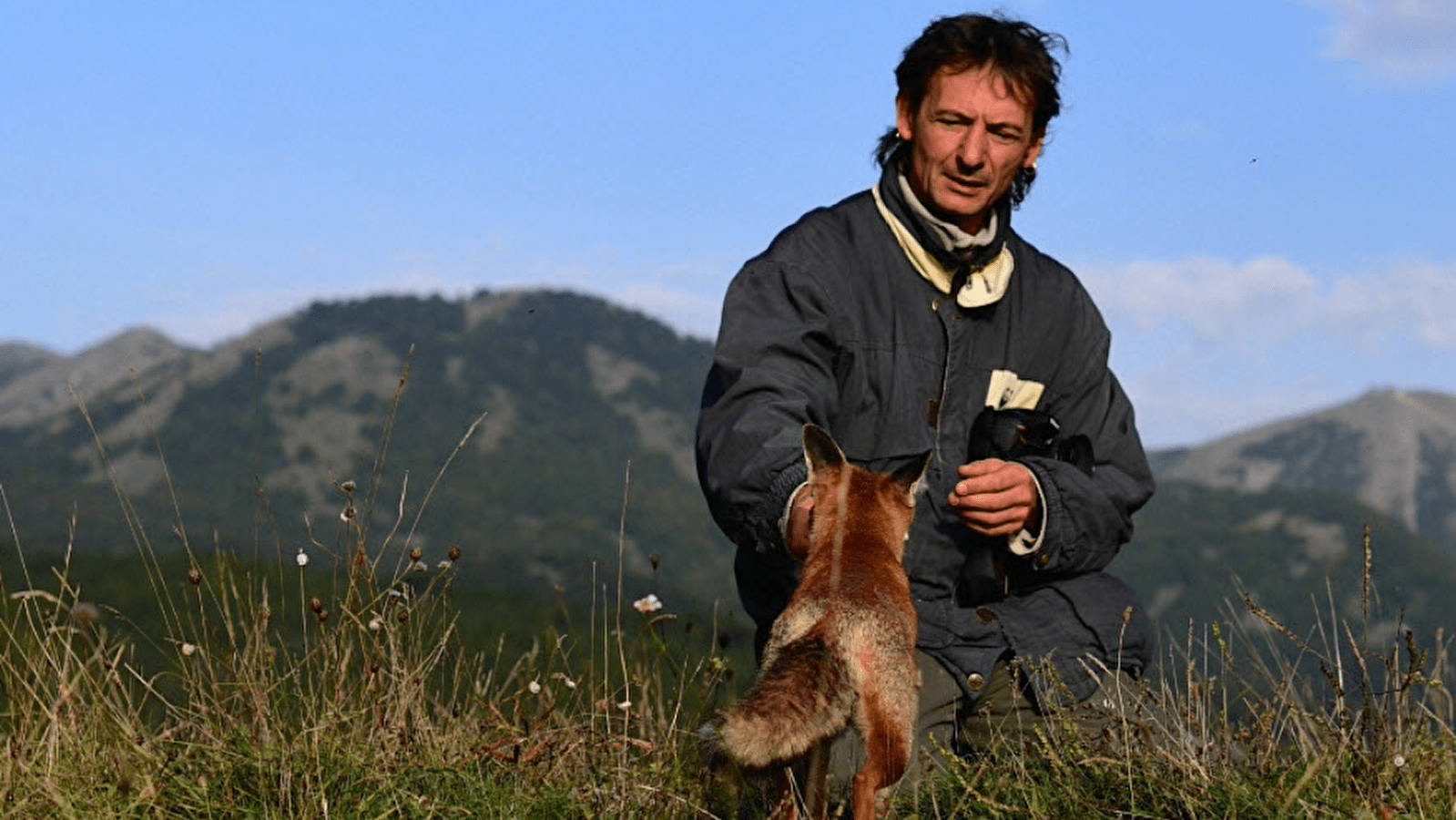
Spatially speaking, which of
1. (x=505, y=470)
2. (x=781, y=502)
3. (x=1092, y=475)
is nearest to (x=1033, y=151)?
(x=1092, y=475)

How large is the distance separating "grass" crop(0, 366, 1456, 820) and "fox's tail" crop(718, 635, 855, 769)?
1.01m

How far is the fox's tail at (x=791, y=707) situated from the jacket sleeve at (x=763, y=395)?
1.88 ft

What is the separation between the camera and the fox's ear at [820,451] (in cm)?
288

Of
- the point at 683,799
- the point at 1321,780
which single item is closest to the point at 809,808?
the point at 683,799

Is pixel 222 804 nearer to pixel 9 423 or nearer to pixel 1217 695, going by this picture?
pixel 1217 695

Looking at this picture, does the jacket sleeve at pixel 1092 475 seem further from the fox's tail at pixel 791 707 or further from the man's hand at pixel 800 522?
the fox's tail at pixel 791 707

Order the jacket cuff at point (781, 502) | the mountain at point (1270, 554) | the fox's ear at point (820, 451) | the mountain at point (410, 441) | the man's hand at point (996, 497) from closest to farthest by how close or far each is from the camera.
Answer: the fox's ear at point (820, 451) → the jacket cuff at point (781, 502) → the man's hand at point (996, 497) → the mountain at point (1270, 554) → the mountain at point (410, 441)

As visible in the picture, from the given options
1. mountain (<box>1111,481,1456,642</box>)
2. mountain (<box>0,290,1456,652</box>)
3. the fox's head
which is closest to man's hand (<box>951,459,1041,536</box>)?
the fox's head

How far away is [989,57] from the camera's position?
15.7 feet

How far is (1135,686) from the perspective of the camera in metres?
4.73

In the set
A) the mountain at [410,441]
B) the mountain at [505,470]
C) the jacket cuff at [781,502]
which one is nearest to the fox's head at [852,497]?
the jacket cuff at [781,502]

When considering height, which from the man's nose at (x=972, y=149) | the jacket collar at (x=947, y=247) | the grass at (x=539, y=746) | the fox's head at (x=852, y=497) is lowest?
the grass at (x=539, y=746)

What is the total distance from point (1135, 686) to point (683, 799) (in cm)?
173

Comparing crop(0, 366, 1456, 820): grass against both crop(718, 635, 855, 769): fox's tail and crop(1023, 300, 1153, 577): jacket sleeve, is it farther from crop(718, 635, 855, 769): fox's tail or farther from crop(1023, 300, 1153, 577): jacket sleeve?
crop(718, 635, 855, 769): fox's tail
